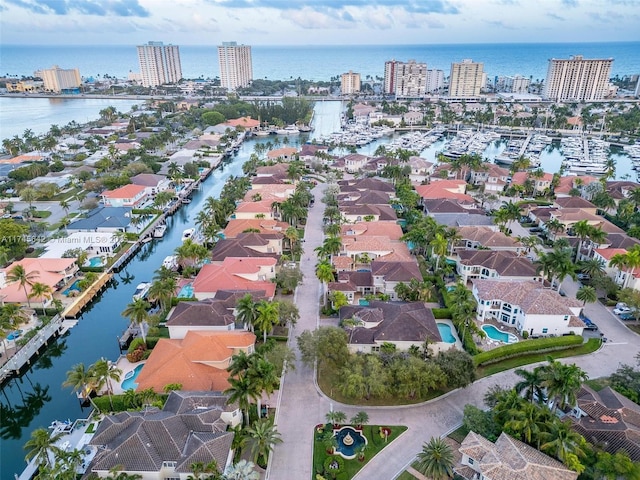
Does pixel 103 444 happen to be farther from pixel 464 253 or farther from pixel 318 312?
pixel 464 253

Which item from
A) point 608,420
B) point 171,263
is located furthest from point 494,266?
point 171,263

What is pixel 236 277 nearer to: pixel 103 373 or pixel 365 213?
pixel 103 373

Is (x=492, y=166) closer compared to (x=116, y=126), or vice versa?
(x=492, y=166)

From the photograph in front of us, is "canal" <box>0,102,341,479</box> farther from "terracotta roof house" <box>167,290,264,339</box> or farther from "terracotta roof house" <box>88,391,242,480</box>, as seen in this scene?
"terracotta roof house" <box>88,391,242,480</box>

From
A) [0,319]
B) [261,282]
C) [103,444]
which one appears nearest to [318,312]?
[261,282]

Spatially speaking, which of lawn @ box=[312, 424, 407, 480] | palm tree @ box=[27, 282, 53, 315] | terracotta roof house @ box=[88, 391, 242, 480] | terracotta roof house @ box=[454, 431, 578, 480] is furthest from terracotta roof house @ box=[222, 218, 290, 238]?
terracotta roof house @ box=[454, 431, 578, 480]

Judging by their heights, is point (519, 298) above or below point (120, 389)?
above
